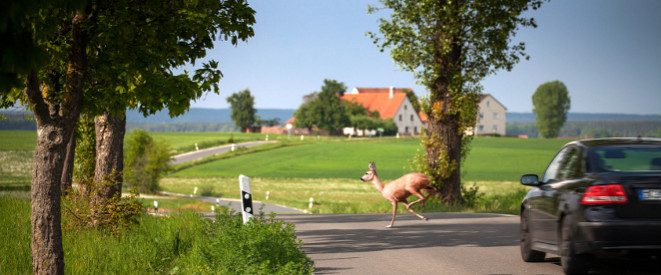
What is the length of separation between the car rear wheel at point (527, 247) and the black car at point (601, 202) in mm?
531

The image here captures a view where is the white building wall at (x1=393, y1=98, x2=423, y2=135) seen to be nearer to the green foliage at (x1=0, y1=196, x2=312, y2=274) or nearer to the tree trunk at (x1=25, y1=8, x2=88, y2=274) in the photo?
the green foliage at (x1=0, y1=196, x2=312, y2=274)

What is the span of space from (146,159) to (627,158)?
4422 centimetres

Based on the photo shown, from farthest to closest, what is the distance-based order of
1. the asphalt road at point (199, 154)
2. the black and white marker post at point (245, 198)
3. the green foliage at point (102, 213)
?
the asphalt road at point (199, 154)
the green foliage at point (102, 213)
the black and white marker post at point (245, 198)

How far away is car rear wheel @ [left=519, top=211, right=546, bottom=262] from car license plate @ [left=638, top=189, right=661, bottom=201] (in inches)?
99.0

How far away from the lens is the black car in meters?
8.05

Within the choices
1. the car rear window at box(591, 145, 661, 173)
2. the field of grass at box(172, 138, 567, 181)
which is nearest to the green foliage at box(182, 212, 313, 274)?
the car rear window at box(591, 145, 661, 173)

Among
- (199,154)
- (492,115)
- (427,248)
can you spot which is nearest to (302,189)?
(427,248)

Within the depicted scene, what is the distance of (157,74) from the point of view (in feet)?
33.4

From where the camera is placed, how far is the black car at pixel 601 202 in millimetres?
8047

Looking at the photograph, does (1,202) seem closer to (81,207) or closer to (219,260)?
(81,207)

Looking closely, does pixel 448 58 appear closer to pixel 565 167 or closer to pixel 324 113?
pixel 565 167

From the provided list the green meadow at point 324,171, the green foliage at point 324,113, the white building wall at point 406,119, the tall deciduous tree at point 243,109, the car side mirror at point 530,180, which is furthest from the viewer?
the tall deciduous tree at point 243,109

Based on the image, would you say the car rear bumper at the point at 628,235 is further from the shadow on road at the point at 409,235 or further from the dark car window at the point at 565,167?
the shadow on road at the point at 409,235

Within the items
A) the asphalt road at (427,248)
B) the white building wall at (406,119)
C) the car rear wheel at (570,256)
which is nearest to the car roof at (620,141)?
the car rear wheel at (570,256)
